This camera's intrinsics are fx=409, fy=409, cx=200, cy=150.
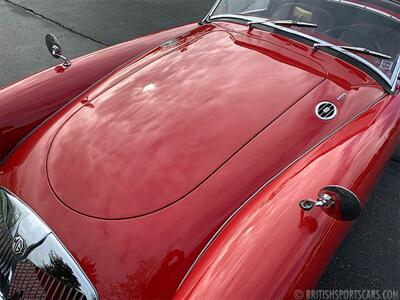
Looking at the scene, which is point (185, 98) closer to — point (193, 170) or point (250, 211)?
point (193, 170)

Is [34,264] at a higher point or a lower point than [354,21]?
lower

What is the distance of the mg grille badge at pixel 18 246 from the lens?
1892mm

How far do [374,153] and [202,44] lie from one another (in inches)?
55.5

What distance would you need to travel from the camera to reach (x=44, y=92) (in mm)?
2695

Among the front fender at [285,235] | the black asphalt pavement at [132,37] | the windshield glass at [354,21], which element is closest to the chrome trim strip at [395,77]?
the windshield glass at [354,21]

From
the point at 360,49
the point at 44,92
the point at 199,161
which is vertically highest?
the point at 44,92

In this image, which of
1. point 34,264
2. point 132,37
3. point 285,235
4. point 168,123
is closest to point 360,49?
point 168,123

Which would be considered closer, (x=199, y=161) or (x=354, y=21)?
(x=199, y=161)

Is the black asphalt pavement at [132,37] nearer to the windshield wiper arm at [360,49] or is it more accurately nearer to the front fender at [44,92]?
the windshield wiper arm at [360,49]

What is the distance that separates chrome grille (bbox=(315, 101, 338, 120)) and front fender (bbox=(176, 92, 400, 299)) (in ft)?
0.57

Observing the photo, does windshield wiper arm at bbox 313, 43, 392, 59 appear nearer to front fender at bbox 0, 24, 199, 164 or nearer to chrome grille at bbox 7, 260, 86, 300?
front fender at bbox 0, 24, 199, 164

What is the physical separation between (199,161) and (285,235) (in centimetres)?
63

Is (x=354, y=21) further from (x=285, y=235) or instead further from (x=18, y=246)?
(x=18, y=246)

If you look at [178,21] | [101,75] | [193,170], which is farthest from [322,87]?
[178,21]
